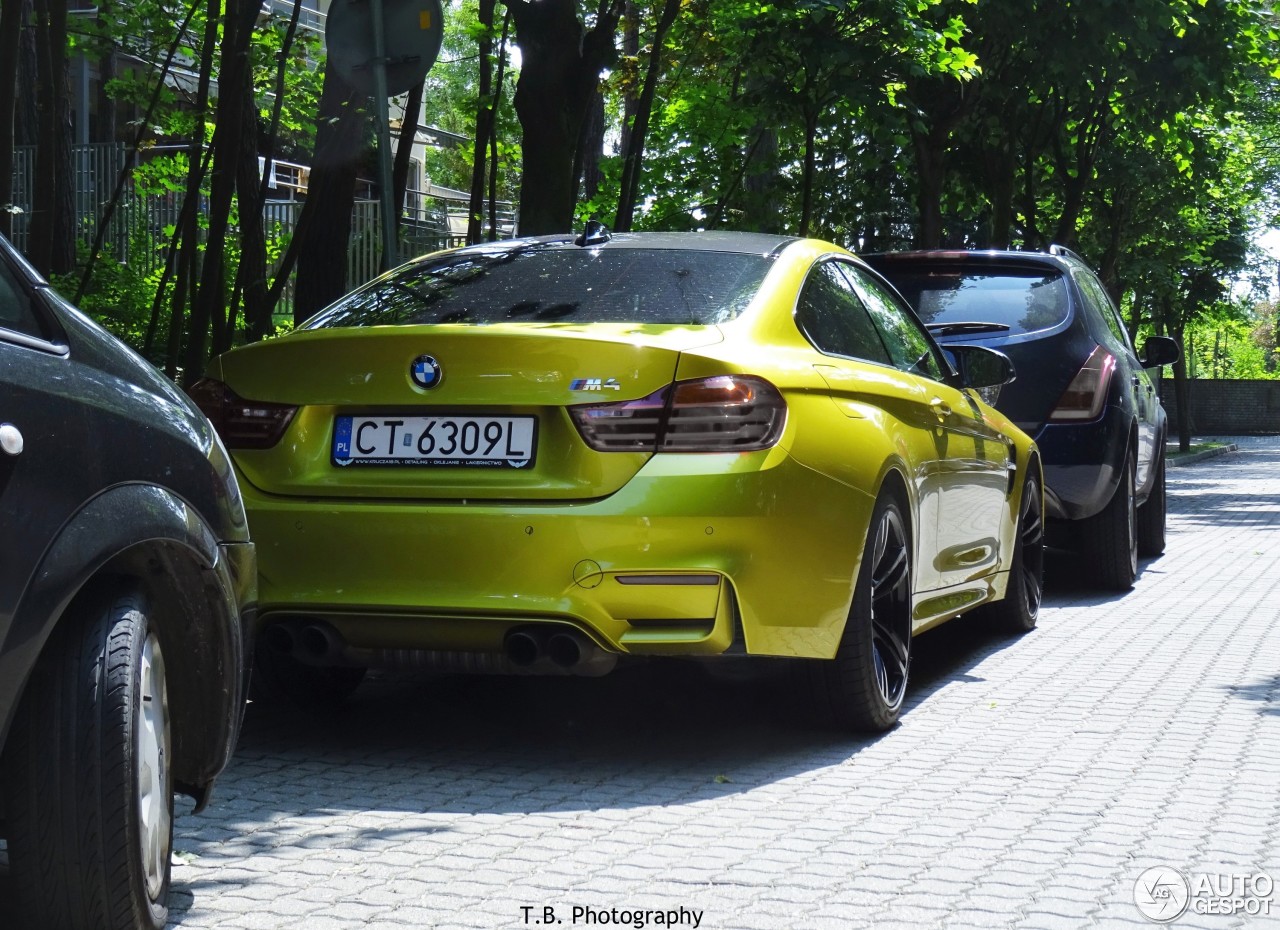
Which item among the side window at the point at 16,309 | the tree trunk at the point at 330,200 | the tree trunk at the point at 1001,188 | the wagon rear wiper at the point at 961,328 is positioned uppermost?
the tree trunk at the point at 1001,188

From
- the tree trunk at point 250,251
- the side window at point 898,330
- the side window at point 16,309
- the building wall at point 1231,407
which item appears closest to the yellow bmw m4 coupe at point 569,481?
the side window at point 898,330

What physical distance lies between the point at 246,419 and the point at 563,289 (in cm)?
105

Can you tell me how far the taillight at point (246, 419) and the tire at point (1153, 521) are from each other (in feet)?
26.5

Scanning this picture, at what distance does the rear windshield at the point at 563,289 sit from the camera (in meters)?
5.58

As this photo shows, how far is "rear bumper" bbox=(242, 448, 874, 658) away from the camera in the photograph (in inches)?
198

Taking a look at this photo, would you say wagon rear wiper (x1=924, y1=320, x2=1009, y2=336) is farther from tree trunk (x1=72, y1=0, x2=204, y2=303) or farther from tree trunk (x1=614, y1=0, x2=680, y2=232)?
tree trunk (x1=72, y1=0, x2=204, y2=303)

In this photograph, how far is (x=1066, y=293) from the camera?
33.1ft

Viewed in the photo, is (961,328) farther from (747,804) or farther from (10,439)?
(10,439)

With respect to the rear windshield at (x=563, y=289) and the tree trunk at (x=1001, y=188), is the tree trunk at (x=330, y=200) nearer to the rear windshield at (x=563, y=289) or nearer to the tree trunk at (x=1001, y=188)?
the rear windshield at (x=563, y=289)

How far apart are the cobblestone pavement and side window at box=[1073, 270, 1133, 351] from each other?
334 cm

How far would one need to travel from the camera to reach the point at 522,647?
5.16 m

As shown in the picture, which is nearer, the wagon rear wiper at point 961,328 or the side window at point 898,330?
the side window at point 898,330

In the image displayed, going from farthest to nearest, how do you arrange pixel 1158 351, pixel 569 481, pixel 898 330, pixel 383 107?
1. pixel 1158 351
2. pixel 383 107
3. pixel 898 330
4. pixel 569 481

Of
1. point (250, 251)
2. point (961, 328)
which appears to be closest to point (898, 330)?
point (961, 328)
